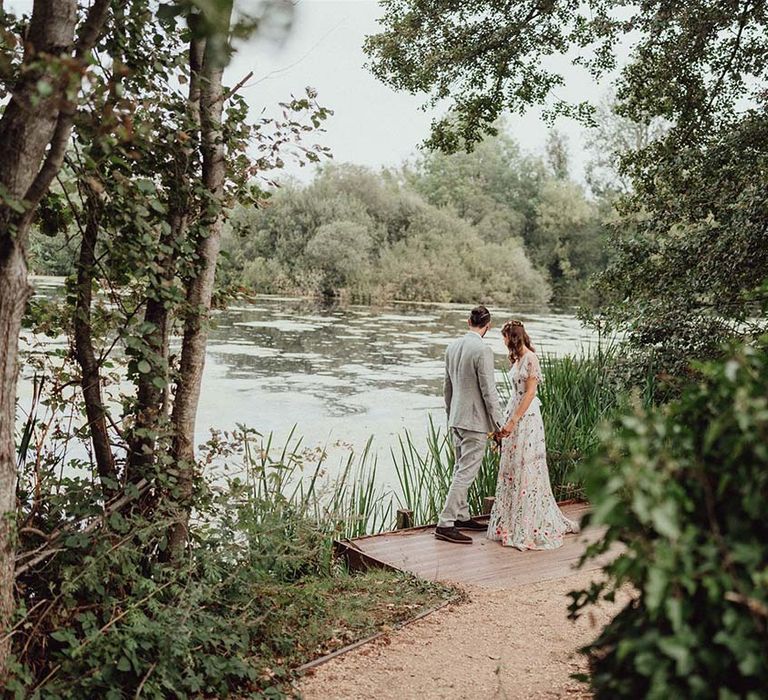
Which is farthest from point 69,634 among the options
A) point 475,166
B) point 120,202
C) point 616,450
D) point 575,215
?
point 475,166

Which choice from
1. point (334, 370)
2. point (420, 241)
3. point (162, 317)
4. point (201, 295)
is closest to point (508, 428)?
point (201, 295)

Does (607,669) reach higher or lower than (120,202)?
lower

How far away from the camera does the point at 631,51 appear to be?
8352 mm

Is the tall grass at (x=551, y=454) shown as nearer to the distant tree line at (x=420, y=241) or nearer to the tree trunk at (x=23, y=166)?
the tree trunk at (x=23, y=166)

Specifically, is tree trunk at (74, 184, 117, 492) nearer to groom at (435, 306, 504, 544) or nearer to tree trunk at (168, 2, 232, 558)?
tree trunk at (168, 2, 232, 558)

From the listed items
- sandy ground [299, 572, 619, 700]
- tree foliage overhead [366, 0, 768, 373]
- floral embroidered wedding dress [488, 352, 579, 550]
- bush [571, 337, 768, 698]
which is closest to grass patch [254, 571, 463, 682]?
sandy ground [299, 572, 619, 700]

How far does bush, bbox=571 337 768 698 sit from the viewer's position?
127cm

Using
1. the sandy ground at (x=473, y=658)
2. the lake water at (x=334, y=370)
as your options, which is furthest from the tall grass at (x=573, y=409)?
the sandy ground at (x=473, y=658)

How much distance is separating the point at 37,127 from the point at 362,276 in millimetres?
23382

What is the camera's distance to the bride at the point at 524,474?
18.6ft

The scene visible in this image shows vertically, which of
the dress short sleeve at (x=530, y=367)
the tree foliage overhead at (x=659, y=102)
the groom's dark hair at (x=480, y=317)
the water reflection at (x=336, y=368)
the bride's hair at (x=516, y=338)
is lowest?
the water reflection at (x=336, y=368)

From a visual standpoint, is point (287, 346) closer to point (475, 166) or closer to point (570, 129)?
point (475, 166)

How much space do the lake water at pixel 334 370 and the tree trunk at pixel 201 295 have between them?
7.38 feet

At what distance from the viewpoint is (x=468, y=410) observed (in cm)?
573
